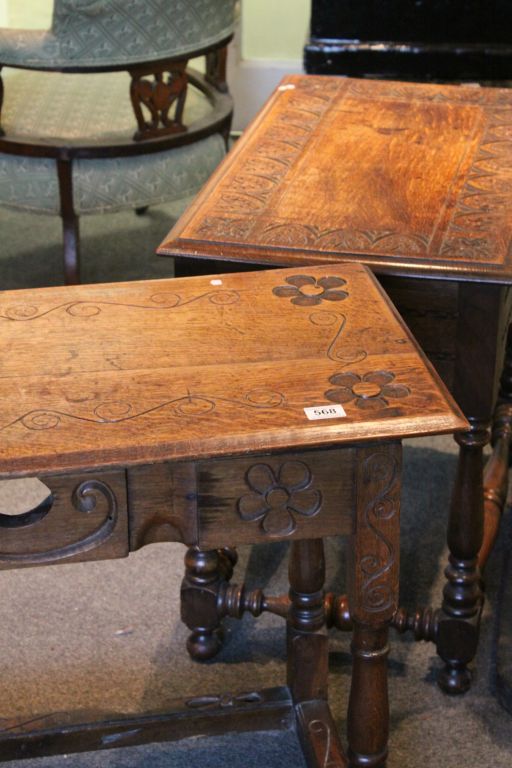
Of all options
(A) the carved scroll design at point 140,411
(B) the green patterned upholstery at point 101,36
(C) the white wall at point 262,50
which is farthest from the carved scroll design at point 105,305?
(C) the white wall at point 262,50

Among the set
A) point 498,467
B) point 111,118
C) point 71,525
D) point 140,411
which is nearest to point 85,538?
point 71,525

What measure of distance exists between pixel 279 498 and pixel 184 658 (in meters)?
0.88

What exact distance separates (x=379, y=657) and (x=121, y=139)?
185cm

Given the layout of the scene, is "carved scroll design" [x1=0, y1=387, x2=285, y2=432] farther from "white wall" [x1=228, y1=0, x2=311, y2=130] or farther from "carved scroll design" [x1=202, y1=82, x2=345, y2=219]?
"white wall" [x1=228, y1=0, x2=311, y2=130]

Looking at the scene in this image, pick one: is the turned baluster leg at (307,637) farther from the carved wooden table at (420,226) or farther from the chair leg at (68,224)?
the chair leg at (68,224)

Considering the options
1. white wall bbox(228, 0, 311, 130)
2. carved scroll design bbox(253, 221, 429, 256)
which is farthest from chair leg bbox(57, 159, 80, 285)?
white wall bbox(228, 0, 311, 130)

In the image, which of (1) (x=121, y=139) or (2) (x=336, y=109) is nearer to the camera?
(2) (x=336, y=109)

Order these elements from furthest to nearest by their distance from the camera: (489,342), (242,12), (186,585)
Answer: (242,12) < (186,585) < (489,342)

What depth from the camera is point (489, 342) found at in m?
1.86

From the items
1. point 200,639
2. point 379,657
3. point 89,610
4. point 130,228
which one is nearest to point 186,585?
point 200,639

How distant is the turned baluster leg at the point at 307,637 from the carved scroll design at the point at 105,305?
437mm

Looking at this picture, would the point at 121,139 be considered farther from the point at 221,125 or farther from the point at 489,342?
the point at 489,342

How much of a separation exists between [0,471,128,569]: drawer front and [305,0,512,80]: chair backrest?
2019 mm

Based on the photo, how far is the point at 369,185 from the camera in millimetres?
2080
